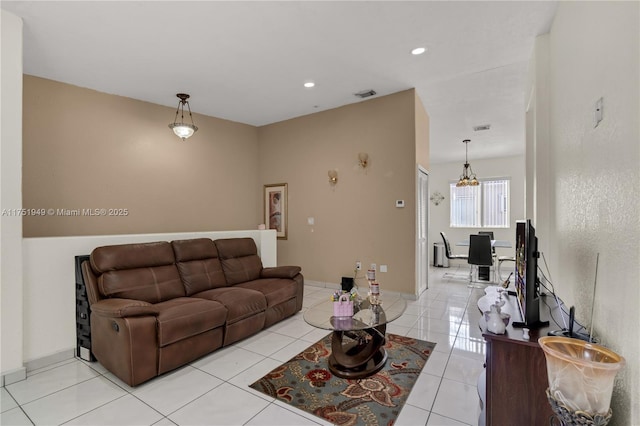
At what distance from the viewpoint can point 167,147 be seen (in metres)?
4.92

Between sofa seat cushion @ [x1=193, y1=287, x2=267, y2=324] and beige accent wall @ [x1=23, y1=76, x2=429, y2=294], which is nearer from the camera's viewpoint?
sofa seat cushion @ [x1=193, y1=287, x2=267, y2=324]

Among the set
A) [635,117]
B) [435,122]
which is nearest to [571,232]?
[635,117]

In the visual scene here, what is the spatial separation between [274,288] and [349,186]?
2.29 meters

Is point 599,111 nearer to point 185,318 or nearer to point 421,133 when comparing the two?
point 185,318

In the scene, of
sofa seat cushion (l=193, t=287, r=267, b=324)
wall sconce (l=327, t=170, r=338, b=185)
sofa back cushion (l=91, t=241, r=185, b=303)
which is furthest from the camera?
wall sconce (l=327, t=170, r=338, b=185)

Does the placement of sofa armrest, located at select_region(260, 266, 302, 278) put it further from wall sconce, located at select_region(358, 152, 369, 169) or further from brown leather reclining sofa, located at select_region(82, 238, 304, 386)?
wall sconce, located at select_region(358, 152, 369, 169)

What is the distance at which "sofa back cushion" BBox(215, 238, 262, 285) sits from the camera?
12.4ft

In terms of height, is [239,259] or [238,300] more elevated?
[239,259]

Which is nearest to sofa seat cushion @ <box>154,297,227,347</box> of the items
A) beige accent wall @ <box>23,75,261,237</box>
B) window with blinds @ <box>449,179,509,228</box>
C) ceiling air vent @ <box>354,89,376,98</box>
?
beige accent wall @ <box>23,75,261,237</box>

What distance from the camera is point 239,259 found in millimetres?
3994

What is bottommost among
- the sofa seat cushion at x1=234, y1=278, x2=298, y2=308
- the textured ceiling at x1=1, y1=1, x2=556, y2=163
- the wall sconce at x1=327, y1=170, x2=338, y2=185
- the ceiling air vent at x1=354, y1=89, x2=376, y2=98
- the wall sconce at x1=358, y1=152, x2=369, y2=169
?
the sofa seat cushion at x1=234, y1=278, x2=298, y2=308

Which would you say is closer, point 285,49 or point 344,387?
point 344,387

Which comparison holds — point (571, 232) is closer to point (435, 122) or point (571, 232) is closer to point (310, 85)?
point (310, 85)

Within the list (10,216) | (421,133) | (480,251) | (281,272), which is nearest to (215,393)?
(281,272)
